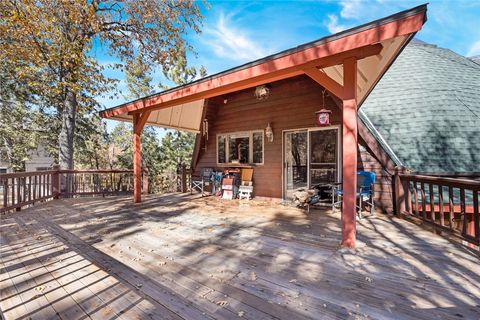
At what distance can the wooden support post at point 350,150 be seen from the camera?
2.83m

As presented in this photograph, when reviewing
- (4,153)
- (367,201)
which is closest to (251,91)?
(367,201)

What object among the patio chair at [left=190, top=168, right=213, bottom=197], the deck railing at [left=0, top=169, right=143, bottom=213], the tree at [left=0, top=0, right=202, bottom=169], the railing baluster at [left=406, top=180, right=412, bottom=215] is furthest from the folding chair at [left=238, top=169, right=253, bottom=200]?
the tree at [left=0, top=0, right=202, bottom=169]

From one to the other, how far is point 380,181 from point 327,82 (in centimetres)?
289

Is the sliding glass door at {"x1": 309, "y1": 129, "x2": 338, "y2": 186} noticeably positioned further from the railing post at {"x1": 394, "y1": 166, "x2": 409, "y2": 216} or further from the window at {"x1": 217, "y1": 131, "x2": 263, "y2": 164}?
the window at {"x1": 217, "y1": 131, "x2": 263, "y2": 164}

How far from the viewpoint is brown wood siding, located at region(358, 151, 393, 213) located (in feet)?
15.4

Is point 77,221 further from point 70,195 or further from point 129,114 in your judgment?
point 70,195

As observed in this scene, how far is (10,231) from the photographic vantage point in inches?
146

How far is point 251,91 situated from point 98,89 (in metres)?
6.57

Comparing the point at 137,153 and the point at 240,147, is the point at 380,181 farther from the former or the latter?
the point at 137,153

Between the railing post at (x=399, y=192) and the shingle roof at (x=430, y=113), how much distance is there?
373mm

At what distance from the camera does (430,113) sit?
5180mm

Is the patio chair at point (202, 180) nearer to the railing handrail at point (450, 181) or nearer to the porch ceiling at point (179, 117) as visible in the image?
the porch ceiling at point (179, 117)

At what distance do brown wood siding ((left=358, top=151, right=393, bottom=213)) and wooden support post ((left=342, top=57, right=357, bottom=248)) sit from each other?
2.40 metres

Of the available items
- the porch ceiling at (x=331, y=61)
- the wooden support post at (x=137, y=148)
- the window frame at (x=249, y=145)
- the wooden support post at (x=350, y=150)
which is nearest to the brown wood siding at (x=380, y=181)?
the porch ceiling at (x=331, y=61)
